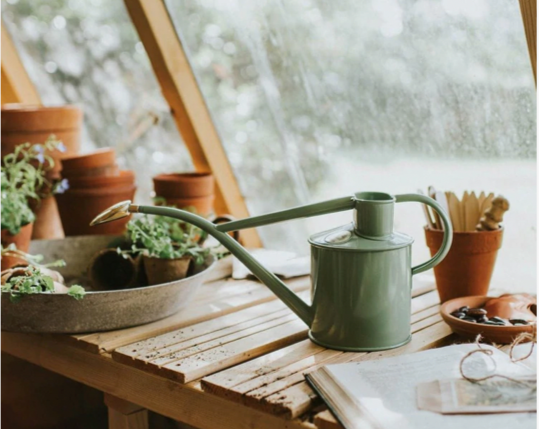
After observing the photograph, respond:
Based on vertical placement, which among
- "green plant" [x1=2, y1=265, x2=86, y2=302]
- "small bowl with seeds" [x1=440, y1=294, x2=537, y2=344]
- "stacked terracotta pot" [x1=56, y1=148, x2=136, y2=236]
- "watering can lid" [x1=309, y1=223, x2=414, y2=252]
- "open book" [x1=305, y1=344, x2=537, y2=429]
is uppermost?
"stacked terracotta pot" [x1=56, y1=148, x2=136, y2=236]

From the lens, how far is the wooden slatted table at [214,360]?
107cm

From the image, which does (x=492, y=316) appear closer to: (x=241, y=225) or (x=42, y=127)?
(x=241, y=225)

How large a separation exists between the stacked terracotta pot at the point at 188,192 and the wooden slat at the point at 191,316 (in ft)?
1.08

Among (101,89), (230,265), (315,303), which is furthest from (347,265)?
(101,89)

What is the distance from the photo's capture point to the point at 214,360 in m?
1.21

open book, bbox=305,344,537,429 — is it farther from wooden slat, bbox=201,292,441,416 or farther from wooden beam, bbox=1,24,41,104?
wooden beam, bbox=1,24,41,104

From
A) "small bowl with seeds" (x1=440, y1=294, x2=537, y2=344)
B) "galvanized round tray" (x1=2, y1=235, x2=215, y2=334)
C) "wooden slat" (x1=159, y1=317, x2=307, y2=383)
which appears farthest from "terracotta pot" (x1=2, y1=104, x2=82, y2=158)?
"small bowl with seeds" (x1=440, y1=294, x2=537, y2=344)

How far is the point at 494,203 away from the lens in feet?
4.59

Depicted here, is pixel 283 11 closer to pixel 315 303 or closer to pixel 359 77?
pixel 359 77

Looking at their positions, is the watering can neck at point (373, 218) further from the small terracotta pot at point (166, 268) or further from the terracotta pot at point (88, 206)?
the terracotta pot at point (88, 206)

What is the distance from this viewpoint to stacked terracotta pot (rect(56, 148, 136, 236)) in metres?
1.98

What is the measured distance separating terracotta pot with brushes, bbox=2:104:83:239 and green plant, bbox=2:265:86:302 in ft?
2.38

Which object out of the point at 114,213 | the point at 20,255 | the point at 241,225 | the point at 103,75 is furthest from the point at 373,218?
the point at 103,75

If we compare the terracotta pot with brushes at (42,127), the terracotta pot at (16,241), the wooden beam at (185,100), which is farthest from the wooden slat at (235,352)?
the terracotta pot with brushes at (42,127)
